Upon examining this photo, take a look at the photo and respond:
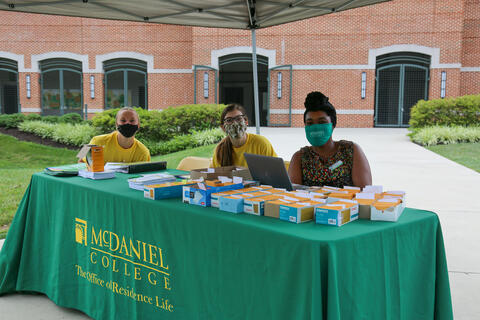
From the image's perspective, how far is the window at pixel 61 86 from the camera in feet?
84.5

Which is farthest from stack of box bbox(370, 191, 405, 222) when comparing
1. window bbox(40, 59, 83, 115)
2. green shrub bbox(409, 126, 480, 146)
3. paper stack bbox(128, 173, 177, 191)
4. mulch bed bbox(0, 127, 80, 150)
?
window bbox(40, 59, 83, 115)

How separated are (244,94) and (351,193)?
2527cm

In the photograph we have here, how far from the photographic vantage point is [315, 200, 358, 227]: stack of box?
7.41ft

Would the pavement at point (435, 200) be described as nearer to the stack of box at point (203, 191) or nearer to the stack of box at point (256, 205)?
Result: the stack of box at point (203, 191)

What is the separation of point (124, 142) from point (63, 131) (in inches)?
522

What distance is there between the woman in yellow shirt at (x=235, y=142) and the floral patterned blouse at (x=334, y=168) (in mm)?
925

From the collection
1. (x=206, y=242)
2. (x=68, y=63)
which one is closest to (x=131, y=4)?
(x=206, y=242)

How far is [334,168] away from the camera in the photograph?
3.66 meters

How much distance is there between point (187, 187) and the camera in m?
2.82

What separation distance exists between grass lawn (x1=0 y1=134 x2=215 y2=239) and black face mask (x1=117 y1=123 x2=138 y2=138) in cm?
412

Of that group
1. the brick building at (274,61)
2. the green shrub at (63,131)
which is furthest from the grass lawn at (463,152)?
the green shrub at (63,131)

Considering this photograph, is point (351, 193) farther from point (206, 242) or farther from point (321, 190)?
point (206, 242)

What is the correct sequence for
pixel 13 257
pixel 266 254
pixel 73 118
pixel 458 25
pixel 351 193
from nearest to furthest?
pixel 266 254 → pixel 351 193 → pixel 13 257 → pixel 73 118 → pixel 458 25

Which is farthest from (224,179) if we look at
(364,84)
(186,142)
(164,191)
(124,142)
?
(364,84)
